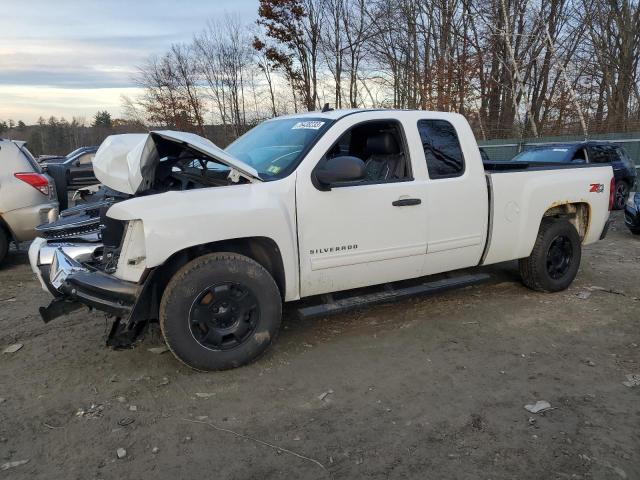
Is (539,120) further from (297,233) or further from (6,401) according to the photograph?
(6,401)

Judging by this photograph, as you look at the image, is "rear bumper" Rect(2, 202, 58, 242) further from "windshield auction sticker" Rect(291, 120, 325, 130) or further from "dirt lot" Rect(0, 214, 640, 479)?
"windshield auction sticker" Rect(291, 120, 325, 130)

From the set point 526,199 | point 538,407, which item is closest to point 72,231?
point 538,407

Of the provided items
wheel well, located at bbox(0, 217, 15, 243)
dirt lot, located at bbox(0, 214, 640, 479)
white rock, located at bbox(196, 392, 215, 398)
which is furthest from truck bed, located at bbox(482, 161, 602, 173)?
wheel well, located at bbox(0, 217, 15, 243)

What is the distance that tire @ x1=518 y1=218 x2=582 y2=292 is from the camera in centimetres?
516

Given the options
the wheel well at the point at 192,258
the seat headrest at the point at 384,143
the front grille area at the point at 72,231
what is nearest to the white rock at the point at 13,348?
the front grille area at the point at 72,231

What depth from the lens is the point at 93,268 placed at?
367 cm

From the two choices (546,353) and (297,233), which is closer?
(297,233)

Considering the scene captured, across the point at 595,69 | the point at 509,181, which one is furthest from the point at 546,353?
the point at 595,69

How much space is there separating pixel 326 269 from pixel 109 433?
73.2 inches

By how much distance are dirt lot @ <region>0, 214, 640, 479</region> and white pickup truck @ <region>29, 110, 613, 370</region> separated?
360 millimetres

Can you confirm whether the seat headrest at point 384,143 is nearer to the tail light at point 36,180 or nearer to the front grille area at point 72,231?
the front grille area at point 72,231

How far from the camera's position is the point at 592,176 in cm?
536

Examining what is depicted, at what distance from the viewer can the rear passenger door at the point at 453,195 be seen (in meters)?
4.26

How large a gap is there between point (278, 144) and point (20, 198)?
4.76m
